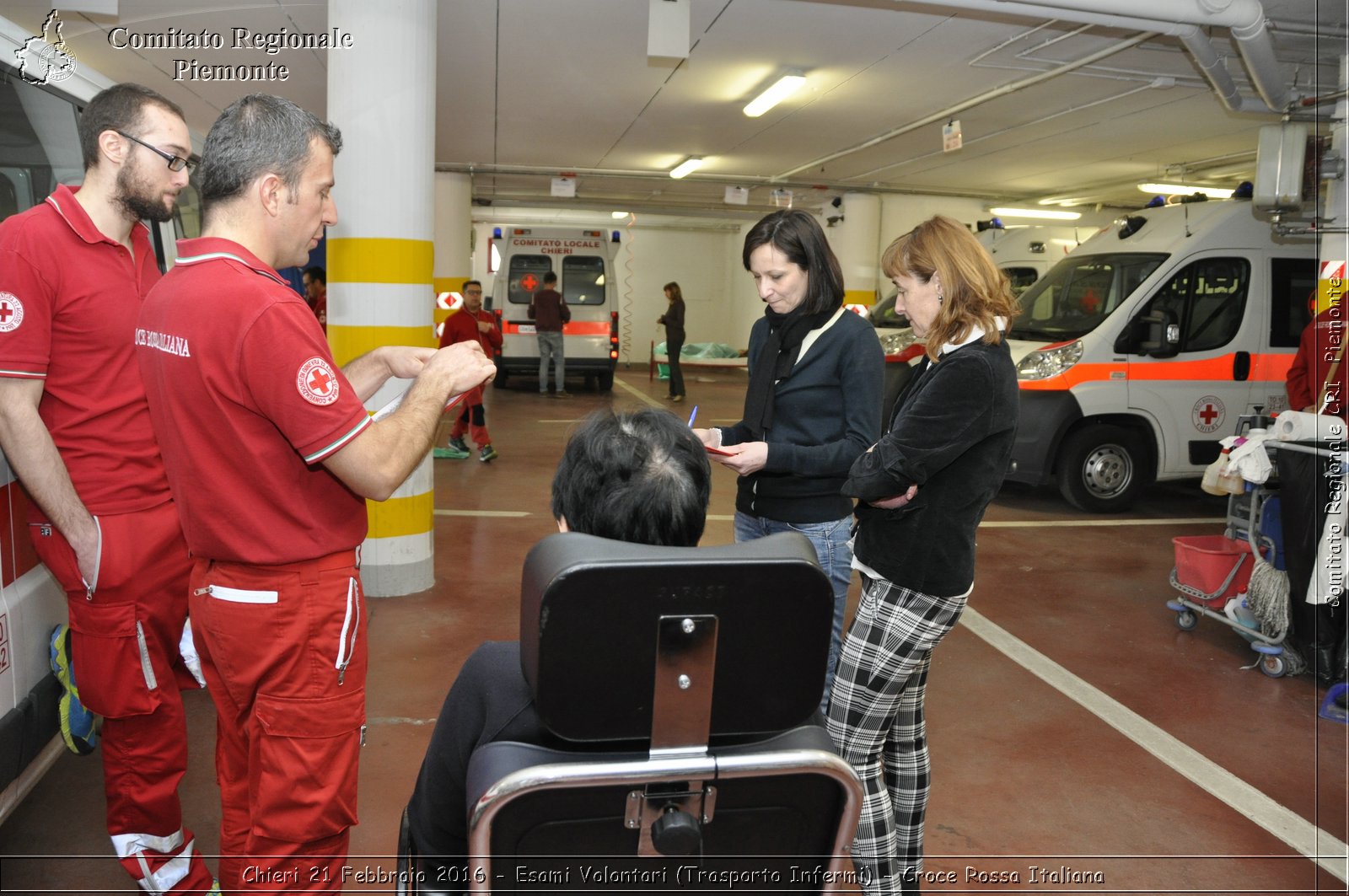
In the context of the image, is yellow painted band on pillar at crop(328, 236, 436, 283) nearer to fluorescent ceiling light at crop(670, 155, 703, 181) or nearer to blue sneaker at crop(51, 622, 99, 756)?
blue sneaker at crop(51, 622, 99, 756)

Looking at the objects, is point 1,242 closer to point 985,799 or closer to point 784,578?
point 784,578

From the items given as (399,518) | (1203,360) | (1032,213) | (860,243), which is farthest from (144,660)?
(1032,213)

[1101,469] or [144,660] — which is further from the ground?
[144,660]

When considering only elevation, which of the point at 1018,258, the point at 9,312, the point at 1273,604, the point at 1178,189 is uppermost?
the point at 1178,189

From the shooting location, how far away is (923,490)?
231 cm

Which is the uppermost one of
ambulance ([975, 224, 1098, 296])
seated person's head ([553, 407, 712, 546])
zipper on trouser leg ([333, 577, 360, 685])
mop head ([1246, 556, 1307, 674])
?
ambulance ([975, 224, 1098, 296])

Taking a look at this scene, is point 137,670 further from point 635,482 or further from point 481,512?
point 481,512

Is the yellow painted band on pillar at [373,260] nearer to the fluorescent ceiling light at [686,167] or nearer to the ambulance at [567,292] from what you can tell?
the fluorescent ceiling light at [686,167]

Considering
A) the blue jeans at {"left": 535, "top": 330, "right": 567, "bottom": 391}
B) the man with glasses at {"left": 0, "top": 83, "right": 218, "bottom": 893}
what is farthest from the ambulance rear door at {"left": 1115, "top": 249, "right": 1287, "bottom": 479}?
the blue jeans at {"left": 535, "top": 330, "right": 567, "bottom": 391}

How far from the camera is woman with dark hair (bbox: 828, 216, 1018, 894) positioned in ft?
7.25

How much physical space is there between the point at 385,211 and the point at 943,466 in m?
3.81

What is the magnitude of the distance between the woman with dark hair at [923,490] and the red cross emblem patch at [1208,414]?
670 centimetres

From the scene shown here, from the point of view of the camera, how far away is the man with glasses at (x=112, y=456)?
2188 millimetres

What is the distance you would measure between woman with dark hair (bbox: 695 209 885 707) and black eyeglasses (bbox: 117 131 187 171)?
151 cm
